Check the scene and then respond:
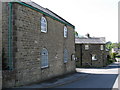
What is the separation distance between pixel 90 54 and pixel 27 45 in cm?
2196

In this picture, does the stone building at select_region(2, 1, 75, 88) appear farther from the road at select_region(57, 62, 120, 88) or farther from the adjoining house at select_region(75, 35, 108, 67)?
the adjoining house at select_region(75, 35, 108, 67)

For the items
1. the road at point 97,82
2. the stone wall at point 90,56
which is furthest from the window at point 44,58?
the stone wall at point 90,56

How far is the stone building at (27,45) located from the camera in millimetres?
10383

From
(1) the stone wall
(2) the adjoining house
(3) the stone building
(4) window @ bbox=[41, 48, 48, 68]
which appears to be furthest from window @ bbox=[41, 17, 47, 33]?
(1) the stone wall

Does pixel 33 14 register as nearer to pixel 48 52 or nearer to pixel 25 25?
pixel 25 25

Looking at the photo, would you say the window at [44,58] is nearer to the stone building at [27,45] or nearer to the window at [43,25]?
the stone building at [27,45]

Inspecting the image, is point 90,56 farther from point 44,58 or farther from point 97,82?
point 44,58

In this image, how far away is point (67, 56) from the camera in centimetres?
1930

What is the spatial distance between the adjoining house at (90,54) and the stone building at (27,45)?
15.5 meters

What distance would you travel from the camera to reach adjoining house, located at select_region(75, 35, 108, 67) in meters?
31.4

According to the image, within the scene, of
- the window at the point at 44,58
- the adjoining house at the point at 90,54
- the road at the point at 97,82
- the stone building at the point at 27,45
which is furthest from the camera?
the adjoining house at the point at 90,54

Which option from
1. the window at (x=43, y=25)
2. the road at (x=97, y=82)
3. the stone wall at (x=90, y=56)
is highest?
the window at (x=43, y=25)

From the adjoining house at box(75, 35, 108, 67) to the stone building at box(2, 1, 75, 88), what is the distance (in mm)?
15478

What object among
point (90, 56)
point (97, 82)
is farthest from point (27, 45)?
point (90, 56)
